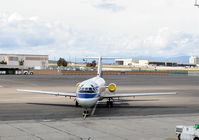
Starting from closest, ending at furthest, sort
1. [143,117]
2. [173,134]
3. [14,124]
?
[173,134] < [14,124] < [143,117]

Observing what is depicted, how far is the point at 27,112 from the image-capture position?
1091 inches

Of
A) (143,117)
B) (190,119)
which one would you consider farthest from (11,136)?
(190,119)

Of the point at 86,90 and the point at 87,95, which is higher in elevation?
the point at 86,90

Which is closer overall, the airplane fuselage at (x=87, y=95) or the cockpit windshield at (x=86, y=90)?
the airplane fuselage at (x=87, y=95)

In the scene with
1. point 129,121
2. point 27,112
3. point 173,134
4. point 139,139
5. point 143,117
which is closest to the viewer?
point 139,139

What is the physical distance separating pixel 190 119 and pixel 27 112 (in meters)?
12.8

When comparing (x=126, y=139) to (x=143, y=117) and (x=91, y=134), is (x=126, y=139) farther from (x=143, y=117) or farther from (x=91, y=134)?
(x=143, y=117)

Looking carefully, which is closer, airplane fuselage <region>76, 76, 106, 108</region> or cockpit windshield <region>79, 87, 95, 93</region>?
airplane fuselage <region>76, 76, 106, 108</region>

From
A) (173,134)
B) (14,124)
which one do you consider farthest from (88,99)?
(173,134)

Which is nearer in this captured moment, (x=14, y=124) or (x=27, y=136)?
(x=27, y=136)

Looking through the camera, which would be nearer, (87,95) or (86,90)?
(87,95)

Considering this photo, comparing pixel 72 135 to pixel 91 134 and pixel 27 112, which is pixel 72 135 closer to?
pixel 91 134

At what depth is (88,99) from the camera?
26234mm

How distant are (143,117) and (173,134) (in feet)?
21.8
